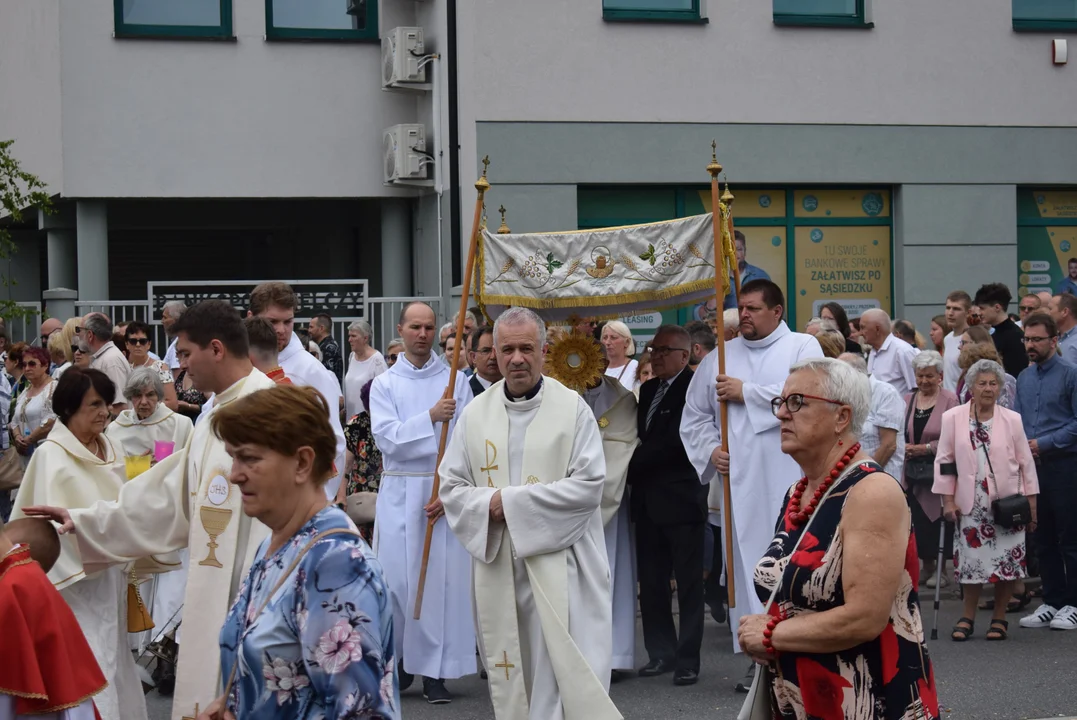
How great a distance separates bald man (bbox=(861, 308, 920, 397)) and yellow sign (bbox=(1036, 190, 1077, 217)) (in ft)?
21.8

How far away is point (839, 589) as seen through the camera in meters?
4.05

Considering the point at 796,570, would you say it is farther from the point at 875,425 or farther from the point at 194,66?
the point at 194,66

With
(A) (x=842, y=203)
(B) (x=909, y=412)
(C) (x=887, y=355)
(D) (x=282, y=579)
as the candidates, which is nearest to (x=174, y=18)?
(A) (x=842, y=203)

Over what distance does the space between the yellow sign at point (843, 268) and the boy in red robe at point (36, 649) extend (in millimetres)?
13589

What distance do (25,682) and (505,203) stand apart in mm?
12191

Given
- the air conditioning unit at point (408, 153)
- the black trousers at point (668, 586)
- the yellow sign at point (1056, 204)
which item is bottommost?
the black trousers at point (668, 586)

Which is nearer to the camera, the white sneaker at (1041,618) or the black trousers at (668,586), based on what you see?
the black trousers at (668,586)

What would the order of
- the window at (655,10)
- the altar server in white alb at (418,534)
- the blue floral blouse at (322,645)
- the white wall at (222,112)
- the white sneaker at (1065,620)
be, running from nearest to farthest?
the blue floral blouse at (322,645) < the altar server in white alb at (418,534) < the white sneaker at (1065,620) < the window at (655,10) < the white wall at (222,112)

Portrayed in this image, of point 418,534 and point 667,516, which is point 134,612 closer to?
point 418,534

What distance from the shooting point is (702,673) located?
8.59 meters

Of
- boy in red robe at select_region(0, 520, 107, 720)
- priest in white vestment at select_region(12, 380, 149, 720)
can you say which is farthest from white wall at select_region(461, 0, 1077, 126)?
boy in red robe at select_region(0, 520, 107, 720)

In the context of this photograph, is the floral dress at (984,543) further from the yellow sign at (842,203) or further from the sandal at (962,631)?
the yellow sign at (842,203)

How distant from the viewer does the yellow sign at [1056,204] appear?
58.6ft

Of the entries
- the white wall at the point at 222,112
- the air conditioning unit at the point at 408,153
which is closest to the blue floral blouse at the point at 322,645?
the air conditioning unit at the point at 408,153
